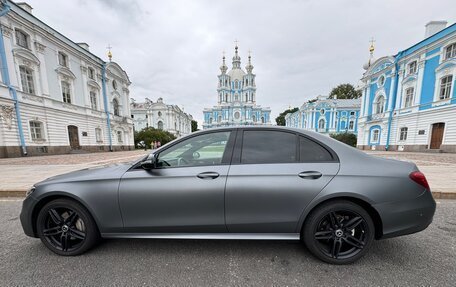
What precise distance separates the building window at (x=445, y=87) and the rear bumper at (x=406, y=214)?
22.9 metres

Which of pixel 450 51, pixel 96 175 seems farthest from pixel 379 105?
pixel 96 175

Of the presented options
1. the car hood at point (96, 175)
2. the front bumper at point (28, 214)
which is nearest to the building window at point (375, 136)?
the car hood at point (96, 175)

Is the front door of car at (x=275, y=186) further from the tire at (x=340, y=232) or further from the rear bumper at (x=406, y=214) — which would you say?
the rear bumper at (x=406, y=214)

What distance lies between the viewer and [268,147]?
2129 mm

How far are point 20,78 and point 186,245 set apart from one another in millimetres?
19898

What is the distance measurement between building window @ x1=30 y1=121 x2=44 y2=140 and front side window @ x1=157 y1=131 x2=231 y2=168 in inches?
756

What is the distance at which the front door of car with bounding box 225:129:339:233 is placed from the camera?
191 centimetres

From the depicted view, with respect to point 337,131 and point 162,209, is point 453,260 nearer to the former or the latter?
point 162,209

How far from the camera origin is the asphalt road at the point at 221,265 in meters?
1.72

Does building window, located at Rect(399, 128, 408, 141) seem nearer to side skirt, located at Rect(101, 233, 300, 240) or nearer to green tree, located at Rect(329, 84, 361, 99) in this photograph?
side skirt, located at Rect(101, 233, 300, 240)

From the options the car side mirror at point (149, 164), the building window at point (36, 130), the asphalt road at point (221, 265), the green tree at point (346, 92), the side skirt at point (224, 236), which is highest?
the green tree at point (346, 92)

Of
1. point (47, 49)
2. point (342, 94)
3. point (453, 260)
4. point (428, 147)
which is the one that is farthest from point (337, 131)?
point (47, 49)

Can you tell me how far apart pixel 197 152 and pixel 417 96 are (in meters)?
25.6

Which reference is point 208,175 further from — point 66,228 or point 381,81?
point 381,81
